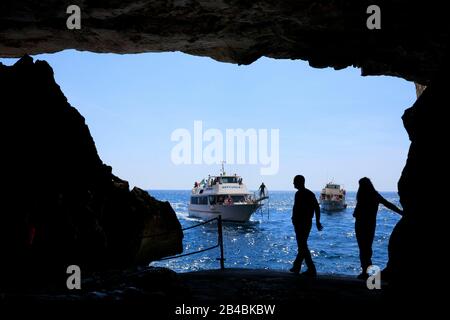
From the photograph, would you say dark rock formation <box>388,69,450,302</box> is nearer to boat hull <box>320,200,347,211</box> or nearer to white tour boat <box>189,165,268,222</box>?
white tour boat <box>189,165,268,222</box>

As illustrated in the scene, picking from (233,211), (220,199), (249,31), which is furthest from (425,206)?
(220,199)

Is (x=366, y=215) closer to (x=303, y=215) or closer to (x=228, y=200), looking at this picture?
(x=303, y=215)

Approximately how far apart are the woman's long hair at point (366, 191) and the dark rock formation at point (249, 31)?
3518 mm

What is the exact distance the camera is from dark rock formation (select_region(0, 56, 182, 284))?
587 cm

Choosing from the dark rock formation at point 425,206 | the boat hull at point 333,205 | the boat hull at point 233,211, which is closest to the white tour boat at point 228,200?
the boat hull at point 233,211

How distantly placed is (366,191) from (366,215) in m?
0.46

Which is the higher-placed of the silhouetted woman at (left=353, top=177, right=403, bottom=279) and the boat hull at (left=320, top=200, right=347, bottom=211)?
the silhouetted woman at (left=353, top=177, right=403, bottom=279)

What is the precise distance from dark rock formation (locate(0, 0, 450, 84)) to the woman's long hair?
352 centimetres

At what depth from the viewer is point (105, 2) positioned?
671 cm

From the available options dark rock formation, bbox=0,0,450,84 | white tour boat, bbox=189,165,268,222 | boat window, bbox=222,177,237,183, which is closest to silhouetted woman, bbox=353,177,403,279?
dark rock formation, bbox=0,0,450,84

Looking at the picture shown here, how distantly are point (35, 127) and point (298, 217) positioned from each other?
18.5 feet

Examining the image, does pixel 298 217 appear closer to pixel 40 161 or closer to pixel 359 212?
pixel 359 212

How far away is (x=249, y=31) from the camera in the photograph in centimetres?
807
